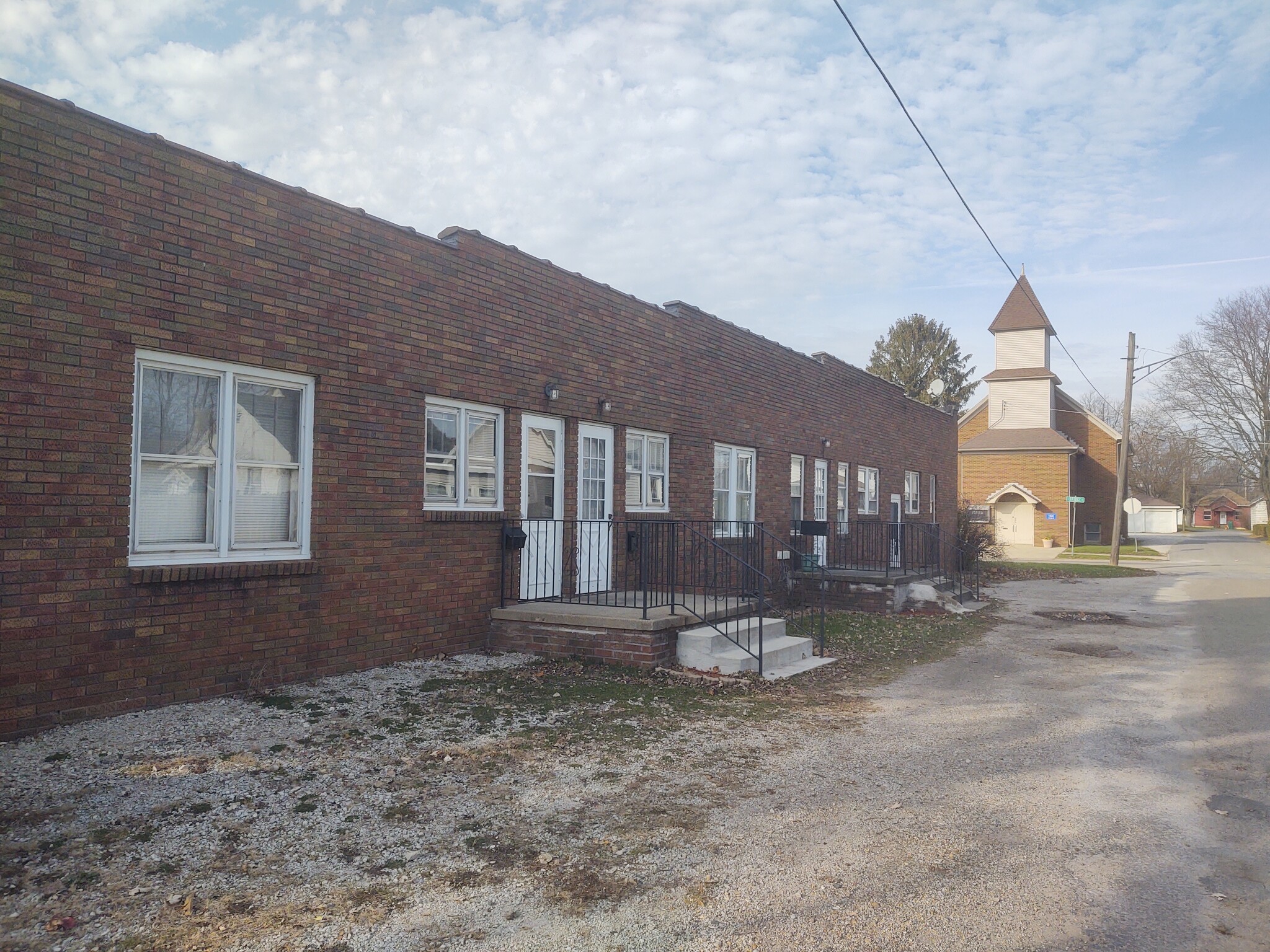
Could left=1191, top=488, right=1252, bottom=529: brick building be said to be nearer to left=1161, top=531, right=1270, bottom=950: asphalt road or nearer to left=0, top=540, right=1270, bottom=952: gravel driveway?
left=1161, top=531, right=1270, bottom=950: asphalt road

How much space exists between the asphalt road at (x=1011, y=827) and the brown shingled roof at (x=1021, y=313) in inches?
Result: 1406

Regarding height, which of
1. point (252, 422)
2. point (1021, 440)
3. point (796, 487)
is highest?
point (1021, 440)

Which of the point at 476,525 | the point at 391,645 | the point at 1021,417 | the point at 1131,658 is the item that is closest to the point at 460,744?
the point at 391,645

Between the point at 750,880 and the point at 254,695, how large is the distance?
4.48 metres

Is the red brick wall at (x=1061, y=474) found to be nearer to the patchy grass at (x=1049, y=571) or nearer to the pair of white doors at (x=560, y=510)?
the patchy grass at (x=1049, y=571)

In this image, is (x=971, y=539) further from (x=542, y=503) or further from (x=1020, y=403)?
(x=1020, y=403)

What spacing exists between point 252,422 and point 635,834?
4.78 meters

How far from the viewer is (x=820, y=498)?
55.6ft

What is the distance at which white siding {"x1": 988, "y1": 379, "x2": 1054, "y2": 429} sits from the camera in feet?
135

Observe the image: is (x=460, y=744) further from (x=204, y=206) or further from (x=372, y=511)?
(x=204, y=206)

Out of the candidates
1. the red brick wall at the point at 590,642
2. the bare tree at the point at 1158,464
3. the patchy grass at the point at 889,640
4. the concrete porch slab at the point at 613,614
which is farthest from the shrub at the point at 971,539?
the bare tree at the point at 1158,464

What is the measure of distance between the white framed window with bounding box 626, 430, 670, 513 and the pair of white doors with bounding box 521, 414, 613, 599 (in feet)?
1.92

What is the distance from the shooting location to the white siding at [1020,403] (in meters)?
41.1

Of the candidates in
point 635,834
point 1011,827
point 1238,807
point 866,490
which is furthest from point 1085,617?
point 635,834
